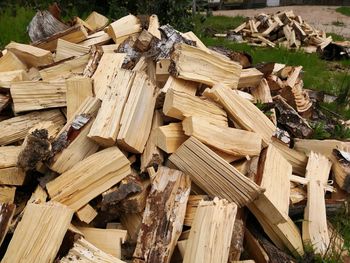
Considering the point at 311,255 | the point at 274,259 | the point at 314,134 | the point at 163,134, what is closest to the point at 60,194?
the point at 163,134

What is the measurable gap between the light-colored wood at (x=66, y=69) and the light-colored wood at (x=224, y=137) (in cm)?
121

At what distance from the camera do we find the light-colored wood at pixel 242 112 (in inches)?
123

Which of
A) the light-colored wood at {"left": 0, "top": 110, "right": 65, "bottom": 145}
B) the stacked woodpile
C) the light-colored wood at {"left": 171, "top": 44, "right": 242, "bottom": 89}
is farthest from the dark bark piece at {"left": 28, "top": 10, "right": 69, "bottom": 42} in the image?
the stacked woodpile

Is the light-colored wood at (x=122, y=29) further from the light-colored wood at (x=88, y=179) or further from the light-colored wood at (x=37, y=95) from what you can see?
the light-colored wood at (x=88, y=179)

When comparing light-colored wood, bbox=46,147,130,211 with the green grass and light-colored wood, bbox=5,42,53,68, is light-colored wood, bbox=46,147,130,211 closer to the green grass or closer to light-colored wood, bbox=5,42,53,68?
light-colored wood, bbox=5,42,53,68

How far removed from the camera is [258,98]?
153 inches

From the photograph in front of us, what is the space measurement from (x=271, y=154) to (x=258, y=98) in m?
0.93

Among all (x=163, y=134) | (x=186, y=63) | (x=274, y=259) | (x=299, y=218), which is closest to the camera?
(x=274, y=259)

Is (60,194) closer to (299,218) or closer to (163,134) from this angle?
(163,134)

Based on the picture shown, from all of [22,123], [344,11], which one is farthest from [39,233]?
[344,11]

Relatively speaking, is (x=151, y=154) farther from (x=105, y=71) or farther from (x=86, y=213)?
(x=105, y=71)

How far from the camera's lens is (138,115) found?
299cm

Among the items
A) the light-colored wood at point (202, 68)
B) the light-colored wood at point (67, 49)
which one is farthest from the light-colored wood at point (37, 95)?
the light-colored wood at point (202, 68)

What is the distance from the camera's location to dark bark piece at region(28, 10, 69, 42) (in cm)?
461
